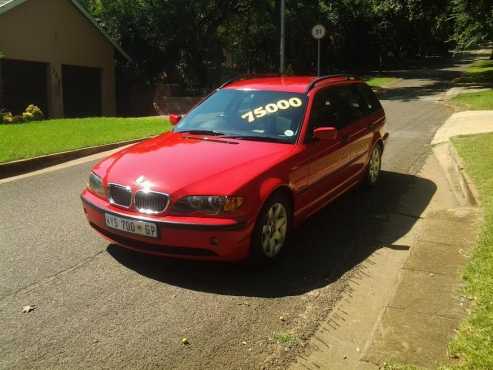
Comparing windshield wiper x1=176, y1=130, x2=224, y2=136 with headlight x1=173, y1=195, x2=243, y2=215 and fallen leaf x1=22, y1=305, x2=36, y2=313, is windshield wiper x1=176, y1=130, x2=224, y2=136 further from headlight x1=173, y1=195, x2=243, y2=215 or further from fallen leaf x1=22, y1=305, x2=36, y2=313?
fallen leaf x1=22, y1=305, x2=36, y2=313

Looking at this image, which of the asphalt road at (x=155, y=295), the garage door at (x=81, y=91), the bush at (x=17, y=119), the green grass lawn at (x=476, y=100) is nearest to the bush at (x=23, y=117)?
the bush at (x=17, y=119)

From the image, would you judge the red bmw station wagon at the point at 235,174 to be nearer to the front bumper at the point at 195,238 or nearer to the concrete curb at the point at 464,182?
the front bumper at the point at 195,238

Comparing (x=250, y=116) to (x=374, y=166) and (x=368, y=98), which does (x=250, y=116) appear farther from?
(x=374, y=166)

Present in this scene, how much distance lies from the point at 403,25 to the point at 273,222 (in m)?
45.3

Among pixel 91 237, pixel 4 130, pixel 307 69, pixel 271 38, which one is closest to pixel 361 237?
pixel 91 237

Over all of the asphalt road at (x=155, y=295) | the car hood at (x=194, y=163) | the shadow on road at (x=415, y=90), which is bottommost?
the asphalt road at (x=155, y=295)

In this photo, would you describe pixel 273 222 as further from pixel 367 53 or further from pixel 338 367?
pixel 367 53

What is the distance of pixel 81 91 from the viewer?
78.7 feet

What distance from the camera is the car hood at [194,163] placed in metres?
4.50

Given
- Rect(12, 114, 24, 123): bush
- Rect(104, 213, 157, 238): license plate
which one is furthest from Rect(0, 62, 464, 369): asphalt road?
Rect(12, 114, 24, 123): bush

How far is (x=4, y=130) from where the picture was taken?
13.3m

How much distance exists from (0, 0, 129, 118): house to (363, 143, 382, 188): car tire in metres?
14.2

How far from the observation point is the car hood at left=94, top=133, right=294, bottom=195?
4.50m

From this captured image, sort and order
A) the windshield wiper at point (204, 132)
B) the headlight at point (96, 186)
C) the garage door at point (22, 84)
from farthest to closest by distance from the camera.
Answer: the garage door at point (22, 84) < the windshield wiper at point (204, 132) < the headlight at point (96, 186)
